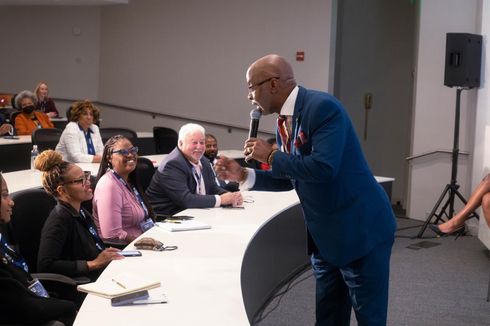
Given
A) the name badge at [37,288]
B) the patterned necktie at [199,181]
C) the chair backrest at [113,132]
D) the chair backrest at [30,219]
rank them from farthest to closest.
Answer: the chair backrest at [113,132], the patterned necktie at [199,181], the chair backrest at [30,219], the name badge at [37,288]

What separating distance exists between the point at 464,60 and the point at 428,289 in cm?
292

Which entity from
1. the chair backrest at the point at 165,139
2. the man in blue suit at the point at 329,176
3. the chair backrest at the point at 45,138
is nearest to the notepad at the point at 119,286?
the man in blue suit at the point at 329,176

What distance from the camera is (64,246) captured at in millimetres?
3236

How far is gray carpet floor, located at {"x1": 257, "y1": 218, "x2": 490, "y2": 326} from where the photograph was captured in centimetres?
446

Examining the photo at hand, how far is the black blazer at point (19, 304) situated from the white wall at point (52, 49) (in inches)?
373

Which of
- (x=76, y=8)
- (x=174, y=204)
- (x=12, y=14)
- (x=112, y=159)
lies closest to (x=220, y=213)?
(x=174, y=204)

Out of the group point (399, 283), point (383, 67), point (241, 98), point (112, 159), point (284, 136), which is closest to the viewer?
point (284, 136)

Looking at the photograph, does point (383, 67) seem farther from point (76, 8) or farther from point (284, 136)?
point (284, 136)

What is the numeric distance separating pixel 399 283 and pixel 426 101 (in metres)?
3.21

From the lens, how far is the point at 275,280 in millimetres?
4879

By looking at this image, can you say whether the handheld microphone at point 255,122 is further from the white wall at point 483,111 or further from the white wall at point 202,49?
the white wall at point 202,49

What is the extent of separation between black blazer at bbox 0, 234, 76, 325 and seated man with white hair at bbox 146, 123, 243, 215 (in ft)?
6.51

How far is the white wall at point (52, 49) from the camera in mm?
11711

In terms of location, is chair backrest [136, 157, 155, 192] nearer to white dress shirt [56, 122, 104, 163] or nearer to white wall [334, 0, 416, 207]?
white dress shirt [56, 122, 104, 163]
